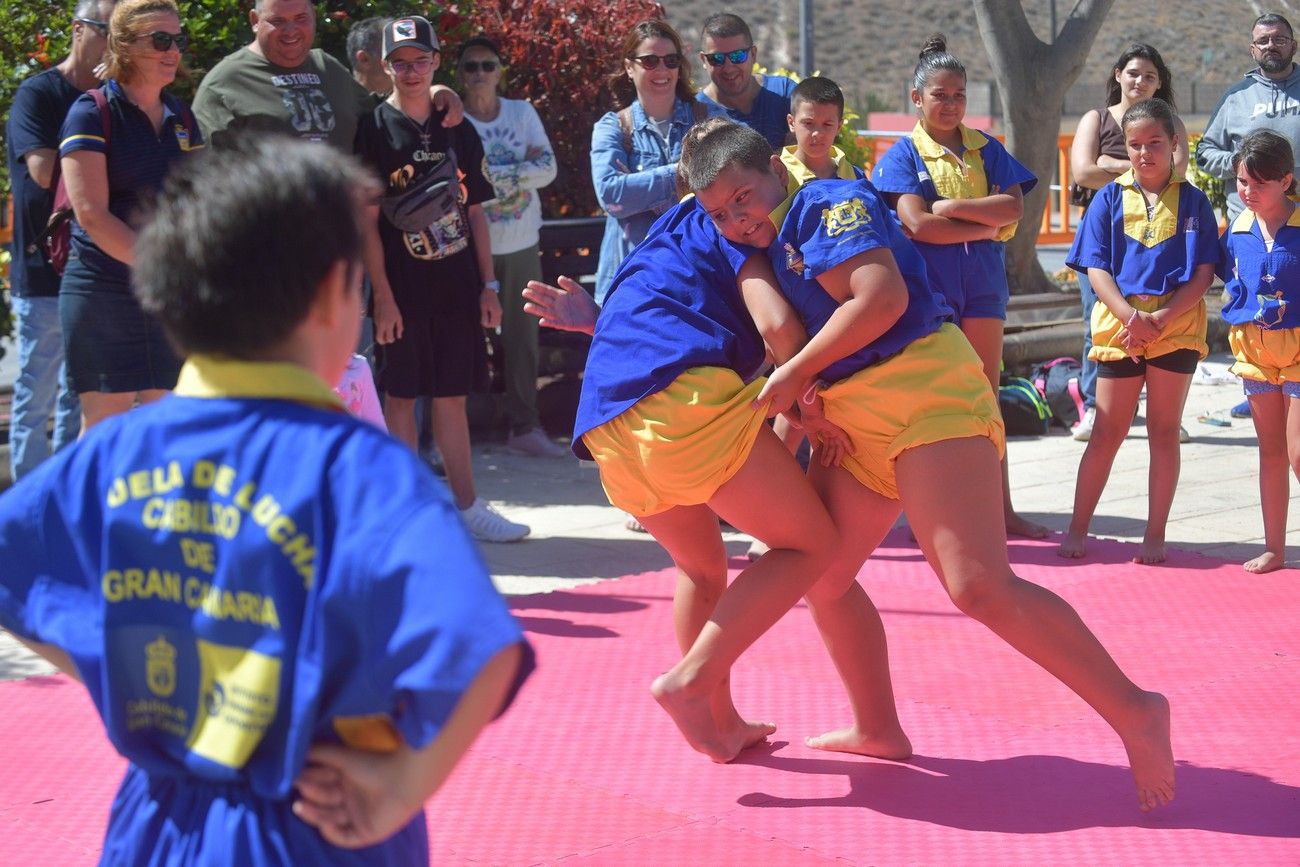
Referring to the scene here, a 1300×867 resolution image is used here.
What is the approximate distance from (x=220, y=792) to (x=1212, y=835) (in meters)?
2.46

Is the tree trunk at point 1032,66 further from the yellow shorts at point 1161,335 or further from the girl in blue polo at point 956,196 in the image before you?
the girl in blue polo at point 956,196

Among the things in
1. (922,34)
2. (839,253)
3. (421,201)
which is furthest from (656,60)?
(922,34)

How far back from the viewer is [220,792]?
1737mm

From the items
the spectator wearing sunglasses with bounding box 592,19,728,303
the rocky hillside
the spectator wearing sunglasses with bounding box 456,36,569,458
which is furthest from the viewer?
the rocky hillside

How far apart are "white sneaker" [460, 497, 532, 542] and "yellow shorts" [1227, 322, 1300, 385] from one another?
9.26 feet

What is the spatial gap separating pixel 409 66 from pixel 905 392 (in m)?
3.24

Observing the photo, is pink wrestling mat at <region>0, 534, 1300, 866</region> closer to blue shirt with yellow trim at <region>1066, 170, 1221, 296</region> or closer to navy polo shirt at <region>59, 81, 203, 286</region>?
blue shirt with yellow trim at <region>1066, 170, 1221, 296</region>

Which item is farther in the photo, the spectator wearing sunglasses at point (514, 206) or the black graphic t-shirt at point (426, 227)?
the spectator wearing sunglasses at point (514, 206)

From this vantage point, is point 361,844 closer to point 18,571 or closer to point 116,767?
point 18,571

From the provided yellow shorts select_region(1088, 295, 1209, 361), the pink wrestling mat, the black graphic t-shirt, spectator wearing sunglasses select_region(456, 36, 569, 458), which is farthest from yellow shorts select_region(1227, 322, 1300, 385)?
spectator wearing sunglasses select_region(456, 36, 569, 458)

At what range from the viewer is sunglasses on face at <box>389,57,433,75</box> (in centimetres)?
606

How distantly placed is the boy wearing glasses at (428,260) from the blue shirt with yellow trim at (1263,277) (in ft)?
9.36

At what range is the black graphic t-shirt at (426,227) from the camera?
20.1ft

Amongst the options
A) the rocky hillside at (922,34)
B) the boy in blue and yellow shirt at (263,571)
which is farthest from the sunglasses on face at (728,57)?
the rocky hillside at (922,34)
